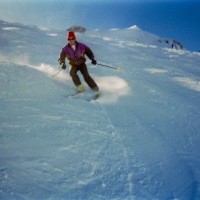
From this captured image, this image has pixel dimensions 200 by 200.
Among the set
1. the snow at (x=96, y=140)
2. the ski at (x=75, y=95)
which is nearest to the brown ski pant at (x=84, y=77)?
the snow at (x=96, y=140)

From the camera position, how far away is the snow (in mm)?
3416

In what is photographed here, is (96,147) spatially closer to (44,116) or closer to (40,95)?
(44,116)

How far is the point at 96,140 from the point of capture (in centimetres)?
437

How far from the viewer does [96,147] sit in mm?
4184

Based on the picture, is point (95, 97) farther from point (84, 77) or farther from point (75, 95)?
point (84, 77)

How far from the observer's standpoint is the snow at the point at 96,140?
3416 mm

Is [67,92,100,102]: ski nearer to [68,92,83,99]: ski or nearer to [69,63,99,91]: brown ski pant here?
[68,92,83,99]: ski

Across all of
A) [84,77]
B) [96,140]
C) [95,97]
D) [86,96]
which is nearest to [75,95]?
[86,96]

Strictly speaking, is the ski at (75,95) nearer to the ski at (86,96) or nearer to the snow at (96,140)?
the ski at (86,96)

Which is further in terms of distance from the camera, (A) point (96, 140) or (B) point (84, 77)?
(B) point (84, 77)

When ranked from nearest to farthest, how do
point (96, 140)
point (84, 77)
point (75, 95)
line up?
point (96, 140), point (75, 95), point (84, 77)

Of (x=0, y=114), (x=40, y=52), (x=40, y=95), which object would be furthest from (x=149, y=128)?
(x=40, y=52)

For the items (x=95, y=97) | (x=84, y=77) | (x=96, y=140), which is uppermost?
(x=84, y=77)

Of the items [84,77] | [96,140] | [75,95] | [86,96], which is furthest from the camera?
[84,77]
